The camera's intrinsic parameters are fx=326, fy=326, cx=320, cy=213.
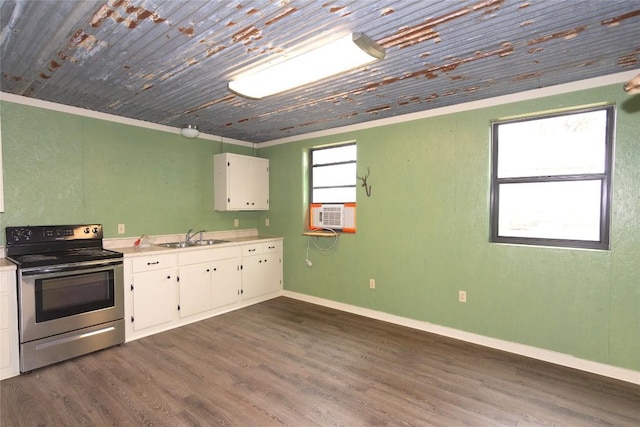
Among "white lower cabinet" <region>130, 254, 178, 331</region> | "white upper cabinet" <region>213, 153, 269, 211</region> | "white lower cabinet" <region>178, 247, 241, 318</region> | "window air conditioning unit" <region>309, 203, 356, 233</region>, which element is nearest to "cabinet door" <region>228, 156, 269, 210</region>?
"white upper cabinet" <region>213, 153, 269, 211</region>

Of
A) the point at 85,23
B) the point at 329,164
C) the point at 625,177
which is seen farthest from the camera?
the point at 329,164

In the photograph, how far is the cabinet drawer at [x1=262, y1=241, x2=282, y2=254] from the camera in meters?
4.76

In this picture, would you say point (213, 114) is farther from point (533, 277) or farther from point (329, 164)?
point (533, 277)

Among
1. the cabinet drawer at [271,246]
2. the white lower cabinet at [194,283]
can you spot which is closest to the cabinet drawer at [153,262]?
the white lower cabinet at [194,283]

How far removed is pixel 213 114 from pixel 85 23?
1807 mm

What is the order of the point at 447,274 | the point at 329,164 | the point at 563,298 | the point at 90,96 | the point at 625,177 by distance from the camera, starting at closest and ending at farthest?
the point at 625,177, the point at 563,298, the point at 90,96, the point at 447,274, the point at 329,164

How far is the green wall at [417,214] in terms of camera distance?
265 centimetres

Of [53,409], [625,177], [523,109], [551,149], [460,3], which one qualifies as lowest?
[53,409]

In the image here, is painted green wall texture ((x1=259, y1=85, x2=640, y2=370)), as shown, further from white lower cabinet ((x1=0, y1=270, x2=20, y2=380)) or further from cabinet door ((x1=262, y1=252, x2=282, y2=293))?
white lower cabinet ((x1=0, y1=270, x2=20, y2=380))

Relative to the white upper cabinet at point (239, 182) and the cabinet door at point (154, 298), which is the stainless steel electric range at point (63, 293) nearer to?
the cabinet door at point (154, 298)

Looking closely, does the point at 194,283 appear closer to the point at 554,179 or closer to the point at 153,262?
the point at 153,262

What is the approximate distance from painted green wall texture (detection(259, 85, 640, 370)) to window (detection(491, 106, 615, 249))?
0.35 feet

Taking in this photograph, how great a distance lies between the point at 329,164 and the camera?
4613 mm

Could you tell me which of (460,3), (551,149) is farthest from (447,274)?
(460,3)
